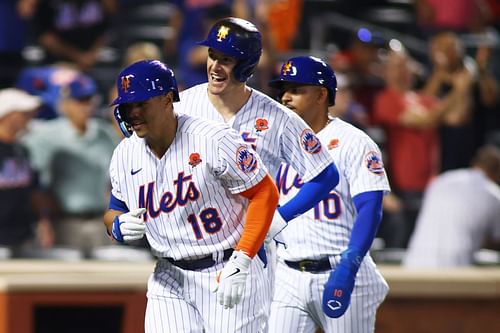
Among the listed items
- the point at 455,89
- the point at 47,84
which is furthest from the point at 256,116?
the point at 455,89

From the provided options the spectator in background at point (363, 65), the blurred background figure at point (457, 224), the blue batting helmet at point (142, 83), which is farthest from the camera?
the spectator in background at point (363, 65)

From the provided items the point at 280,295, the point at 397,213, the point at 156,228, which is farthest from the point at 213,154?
the point at 397,213

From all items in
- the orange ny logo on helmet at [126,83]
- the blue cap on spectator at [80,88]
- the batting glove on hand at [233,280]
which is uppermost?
the orange ny logo on helmet at [126,83]

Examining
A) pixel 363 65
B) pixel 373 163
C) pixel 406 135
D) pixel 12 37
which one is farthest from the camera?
pixel 363 65

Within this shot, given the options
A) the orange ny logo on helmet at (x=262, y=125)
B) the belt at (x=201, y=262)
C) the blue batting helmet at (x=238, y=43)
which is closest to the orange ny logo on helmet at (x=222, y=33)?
the blue batting helmet at (x=238, y=43)

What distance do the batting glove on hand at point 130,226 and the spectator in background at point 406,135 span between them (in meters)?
5.05

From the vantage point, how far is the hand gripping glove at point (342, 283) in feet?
16.9

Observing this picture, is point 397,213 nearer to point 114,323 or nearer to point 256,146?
point 114,323

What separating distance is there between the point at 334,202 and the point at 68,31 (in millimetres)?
4652

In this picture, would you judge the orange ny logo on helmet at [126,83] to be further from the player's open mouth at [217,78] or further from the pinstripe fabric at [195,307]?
the pinstripe fabric at [195,307]

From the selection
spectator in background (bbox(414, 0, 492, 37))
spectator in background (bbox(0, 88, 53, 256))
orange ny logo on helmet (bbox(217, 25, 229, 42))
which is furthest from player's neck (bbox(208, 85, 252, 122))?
spectator in background (bbox(414, 0, 492, 37))

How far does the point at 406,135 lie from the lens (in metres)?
9.47

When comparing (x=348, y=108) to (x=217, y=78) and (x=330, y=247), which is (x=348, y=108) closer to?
(x=330, y=247)

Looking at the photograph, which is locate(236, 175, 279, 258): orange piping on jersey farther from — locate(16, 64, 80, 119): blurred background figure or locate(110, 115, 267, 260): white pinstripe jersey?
locate(16, 64, 80, 119): blurred background figure
